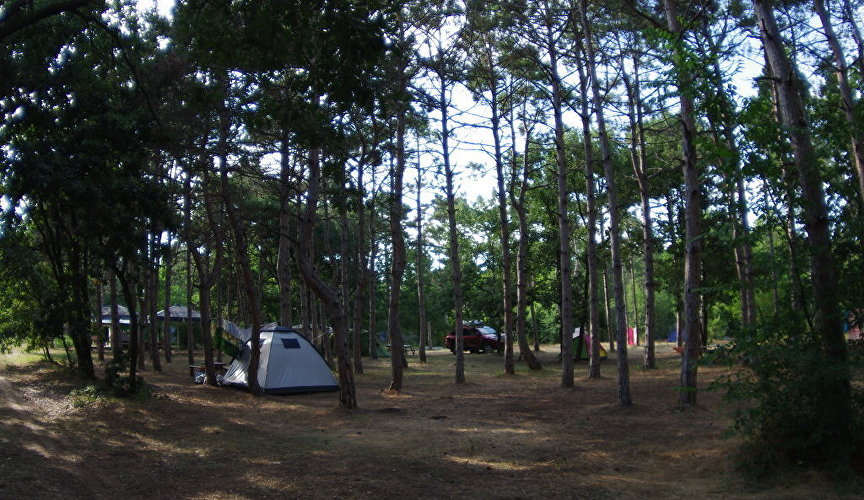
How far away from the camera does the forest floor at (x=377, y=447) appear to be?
21.4 feet

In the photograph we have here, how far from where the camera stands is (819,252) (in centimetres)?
612

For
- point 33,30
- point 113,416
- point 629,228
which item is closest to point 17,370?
point 113,416

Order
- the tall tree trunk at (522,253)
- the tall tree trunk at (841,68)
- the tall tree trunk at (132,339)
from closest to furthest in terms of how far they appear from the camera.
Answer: the tall tree trunk at (841,68)
the tall tree trunk at (132,339)
the tall tree trunk at (522,253)

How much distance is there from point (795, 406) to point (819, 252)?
1476 mm

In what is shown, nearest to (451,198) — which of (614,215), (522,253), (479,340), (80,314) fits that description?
(522,253)

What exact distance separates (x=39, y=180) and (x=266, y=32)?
14.4ft

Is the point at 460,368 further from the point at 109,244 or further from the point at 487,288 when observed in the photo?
the point at 487,288

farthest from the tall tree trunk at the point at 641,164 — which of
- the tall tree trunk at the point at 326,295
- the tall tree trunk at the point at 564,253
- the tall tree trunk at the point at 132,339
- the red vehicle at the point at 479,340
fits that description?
the red vehicle at the point at 479,340

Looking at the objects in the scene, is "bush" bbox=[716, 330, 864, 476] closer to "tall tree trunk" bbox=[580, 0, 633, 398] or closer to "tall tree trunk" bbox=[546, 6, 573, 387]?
"tall tree trunk" bbox=[580, 0, 633, 398]

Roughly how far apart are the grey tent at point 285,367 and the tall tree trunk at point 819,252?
12.3m

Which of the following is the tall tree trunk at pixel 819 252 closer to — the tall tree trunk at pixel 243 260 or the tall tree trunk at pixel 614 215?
the tall tree trunk at pixel 614 215

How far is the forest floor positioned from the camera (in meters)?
6.52

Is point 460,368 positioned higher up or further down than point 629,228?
further down

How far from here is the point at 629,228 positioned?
2745 cm
